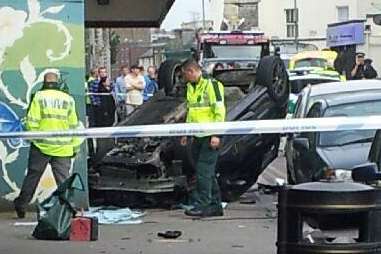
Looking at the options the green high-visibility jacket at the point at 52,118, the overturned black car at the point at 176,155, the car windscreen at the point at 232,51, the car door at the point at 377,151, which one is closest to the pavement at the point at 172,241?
the overturned black car at the point at 176,155

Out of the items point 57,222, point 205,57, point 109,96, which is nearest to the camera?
point 57,222

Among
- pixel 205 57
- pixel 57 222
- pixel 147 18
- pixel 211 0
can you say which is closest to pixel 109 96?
pixel 147 18

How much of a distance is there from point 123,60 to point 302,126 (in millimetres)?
40622

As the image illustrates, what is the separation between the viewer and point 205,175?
11.8 m

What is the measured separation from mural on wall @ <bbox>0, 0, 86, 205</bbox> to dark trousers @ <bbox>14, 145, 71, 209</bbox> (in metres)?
0.64

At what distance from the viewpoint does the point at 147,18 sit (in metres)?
21.3

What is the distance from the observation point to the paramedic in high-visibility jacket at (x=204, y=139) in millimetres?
11750

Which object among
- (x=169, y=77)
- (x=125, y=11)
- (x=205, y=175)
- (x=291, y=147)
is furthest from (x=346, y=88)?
(x=125, y=11)

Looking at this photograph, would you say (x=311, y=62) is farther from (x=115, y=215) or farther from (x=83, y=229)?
(x=83, y=229)

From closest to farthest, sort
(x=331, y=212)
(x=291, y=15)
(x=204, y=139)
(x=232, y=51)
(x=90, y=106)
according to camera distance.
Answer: (x=331, y=212), (x=204, y=139), (x=90, y=106), (x=232, y=51), (x=291, y=15)

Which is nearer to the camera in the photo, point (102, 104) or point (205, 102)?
point (205, 102)

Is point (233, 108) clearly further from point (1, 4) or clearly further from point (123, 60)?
point (123, 60)

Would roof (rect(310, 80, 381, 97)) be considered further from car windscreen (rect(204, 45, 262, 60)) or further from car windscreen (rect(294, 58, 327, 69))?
car windscreen (rect(294, 58, 327, 69))

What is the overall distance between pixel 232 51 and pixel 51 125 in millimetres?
21244
